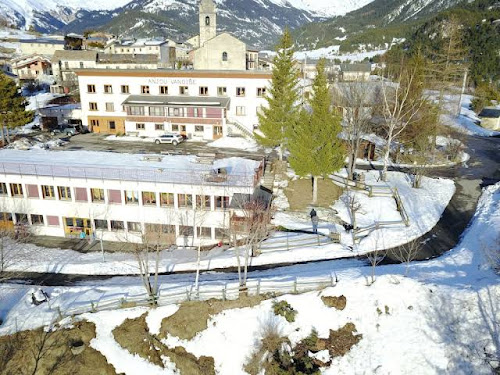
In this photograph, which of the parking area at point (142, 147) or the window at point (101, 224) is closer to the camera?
the window at point (101, 224)

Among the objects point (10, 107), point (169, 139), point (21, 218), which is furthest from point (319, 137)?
point (10, 107)

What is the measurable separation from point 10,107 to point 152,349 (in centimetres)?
4558

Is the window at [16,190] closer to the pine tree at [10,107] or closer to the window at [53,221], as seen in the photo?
the window at [53,221]

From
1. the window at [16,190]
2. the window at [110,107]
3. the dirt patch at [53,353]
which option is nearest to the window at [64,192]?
the window at [16,190]

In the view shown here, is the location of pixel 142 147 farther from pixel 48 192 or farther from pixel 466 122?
pixel 466 122

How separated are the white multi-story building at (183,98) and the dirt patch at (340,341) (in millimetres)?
38148

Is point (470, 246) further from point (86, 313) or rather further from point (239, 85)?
point (239, 85)

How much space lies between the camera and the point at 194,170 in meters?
33.7

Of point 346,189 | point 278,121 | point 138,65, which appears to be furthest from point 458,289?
point 138,65

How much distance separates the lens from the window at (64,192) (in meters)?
33.7

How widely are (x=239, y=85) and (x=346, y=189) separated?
26.5 m

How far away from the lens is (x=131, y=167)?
3481 centimetres

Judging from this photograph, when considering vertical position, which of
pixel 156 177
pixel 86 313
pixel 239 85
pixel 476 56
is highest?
pixel 476 56

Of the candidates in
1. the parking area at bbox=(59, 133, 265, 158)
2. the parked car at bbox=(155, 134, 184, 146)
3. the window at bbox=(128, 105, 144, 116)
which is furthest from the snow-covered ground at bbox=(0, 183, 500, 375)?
the window at bbox=(128, 105, 144, 116)
